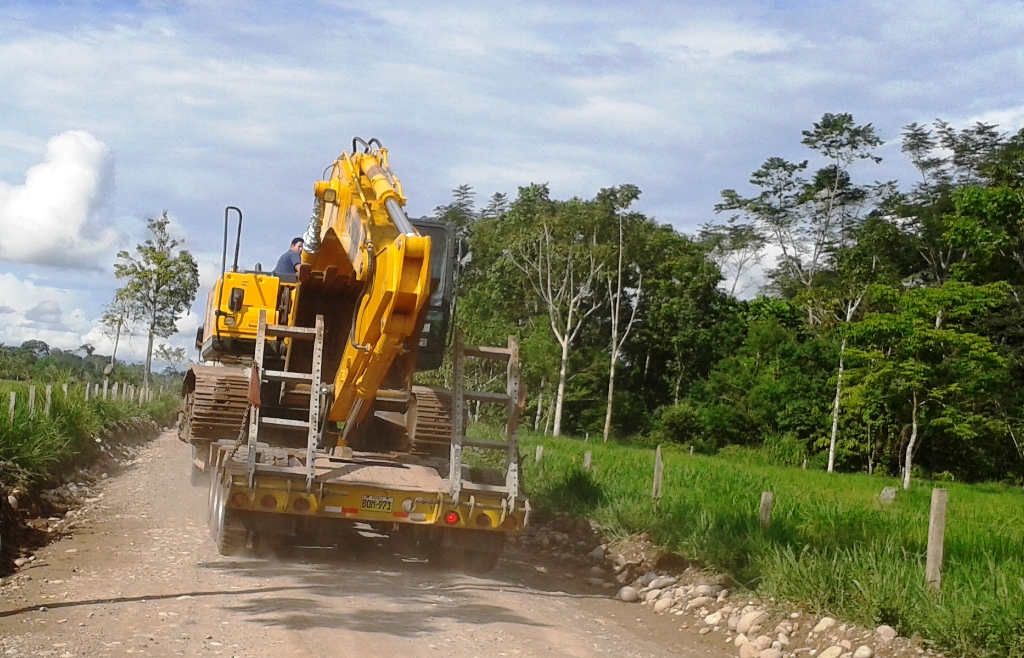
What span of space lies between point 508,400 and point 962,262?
37.2 meters

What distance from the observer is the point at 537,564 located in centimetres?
1195

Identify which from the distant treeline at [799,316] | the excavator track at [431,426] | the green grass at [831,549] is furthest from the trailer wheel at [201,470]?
the distant treeline at [799,316]

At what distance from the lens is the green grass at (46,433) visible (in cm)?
1346

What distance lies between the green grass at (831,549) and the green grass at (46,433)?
662 cm

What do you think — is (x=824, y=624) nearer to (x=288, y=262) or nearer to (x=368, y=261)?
(x=368, y=261)

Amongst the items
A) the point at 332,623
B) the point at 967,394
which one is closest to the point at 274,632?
the point at 332,623

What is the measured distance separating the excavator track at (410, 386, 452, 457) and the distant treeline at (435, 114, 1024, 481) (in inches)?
940

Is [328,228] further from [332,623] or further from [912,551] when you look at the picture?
[912,551]

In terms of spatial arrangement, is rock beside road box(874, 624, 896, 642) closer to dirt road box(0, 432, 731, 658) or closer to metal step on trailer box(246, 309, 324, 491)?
dirt road box(0, 432, 731, 658)

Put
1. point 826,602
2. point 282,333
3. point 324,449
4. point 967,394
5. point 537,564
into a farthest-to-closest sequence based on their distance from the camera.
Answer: point 967,394
point 537,564
point 324,449
point 282,333
point 826,602

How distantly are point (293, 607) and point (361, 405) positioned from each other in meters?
2.60

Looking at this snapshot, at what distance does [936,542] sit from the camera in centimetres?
848

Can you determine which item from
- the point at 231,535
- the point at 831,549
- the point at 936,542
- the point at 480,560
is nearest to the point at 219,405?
the point at 231,535

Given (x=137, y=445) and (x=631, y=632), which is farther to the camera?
(x=137, y=445)
